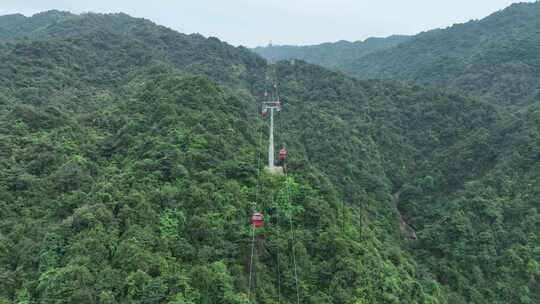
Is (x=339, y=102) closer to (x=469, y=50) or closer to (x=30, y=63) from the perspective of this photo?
(x=30, y=63)

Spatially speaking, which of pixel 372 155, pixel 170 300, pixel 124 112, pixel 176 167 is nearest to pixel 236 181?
pixel 176 167

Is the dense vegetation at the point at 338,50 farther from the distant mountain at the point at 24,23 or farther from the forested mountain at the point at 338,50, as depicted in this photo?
the distant mountain at the point at 24,23

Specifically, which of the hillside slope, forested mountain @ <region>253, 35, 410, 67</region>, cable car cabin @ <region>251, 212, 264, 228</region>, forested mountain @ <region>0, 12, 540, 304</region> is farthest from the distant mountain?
cable car cabin @ <region>251, 212, 264, 228</region>

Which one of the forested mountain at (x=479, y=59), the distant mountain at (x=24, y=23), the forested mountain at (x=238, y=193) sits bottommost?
the forested mountain at (x=238, y=193)

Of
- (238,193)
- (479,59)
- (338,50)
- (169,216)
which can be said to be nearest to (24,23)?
(479,59)

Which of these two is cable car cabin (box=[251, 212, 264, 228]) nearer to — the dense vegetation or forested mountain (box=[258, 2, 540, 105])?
forested mountain (box=[258, 2, 540, 105])

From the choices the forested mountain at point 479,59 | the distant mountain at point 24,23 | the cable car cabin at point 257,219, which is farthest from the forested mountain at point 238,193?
the distant mountain at point 24,23
